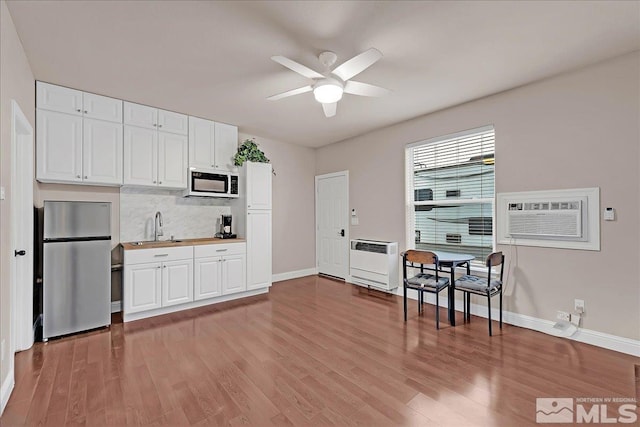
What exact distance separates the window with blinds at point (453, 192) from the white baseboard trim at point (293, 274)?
2.42 metres

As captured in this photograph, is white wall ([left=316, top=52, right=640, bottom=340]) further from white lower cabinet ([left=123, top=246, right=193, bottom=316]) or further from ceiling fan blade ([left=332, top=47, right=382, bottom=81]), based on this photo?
white lower cabinet ([left=123, top=246, right=193, bottom=316])

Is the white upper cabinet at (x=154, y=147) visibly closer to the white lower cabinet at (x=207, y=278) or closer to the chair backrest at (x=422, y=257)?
the white lower cabinet at (x=207, y=278)

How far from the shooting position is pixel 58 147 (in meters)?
3.25

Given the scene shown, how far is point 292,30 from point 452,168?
9.38 feet

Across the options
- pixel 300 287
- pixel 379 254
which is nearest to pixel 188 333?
pixel 300 287

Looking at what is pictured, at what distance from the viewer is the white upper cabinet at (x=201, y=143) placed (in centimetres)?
426

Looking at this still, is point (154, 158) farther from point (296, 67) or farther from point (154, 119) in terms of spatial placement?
point (296, 67)

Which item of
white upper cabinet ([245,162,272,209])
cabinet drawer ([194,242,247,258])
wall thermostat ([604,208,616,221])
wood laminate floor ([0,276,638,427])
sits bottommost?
wood laminate floor ([0,276,638,427])

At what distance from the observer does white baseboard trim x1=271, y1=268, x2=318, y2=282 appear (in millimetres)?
5621

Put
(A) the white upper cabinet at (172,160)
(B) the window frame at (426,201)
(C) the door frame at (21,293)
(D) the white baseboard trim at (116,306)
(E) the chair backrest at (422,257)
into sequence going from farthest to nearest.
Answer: (A) the white upper cabinet at (172,160) → (D) the white baseboard trim at (116,306) → (B) the window frame at (426,201) → (E) the chair backrest at (422,257) → (C) the door frame at (21,293)

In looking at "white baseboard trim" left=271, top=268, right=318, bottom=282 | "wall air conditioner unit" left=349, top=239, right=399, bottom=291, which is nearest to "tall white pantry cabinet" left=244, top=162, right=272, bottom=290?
"white baseboard trim" left=271, top=268, right=318, bottom=282

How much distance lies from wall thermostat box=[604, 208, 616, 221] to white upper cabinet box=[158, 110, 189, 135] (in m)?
4.99

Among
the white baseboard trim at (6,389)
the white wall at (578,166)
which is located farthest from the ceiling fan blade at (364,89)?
the white baseboard trim at (6,389)

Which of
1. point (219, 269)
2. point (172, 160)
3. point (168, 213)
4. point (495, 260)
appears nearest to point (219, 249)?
point (219, 269)
